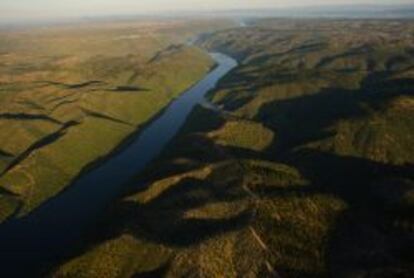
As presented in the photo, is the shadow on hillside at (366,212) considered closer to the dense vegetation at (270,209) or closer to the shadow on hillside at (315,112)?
the dense vegetation at (270,209)

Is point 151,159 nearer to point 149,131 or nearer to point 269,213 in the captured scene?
point 149,131

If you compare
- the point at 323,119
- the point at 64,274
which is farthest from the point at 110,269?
the point at 323,119

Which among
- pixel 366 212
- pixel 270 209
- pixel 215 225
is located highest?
pixel 270 209

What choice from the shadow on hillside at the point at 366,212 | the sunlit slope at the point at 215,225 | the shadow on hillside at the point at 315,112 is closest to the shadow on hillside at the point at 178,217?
the sunlit slope at the point at 215,225

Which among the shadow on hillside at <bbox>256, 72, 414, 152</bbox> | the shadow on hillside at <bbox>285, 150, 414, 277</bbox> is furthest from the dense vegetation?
the shadow on hillside at <bbox>256, 72, 414, 152</bbox>

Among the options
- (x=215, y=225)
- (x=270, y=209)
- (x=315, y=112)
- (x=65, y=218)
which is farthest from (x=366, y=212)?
(x=315, y=112)

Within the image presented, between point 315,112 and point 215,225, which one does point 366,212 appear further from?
point 315,112

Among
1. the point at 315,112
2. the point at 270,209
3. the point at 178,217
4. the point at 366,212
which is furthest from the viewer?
the point at 315,112

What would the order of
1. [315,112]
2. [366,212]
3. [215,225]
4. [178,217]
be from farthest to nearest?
[315,112], [366,212], [178,217], [215,225]

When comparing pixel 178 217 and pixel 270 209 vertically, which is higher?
pixel 270 209
